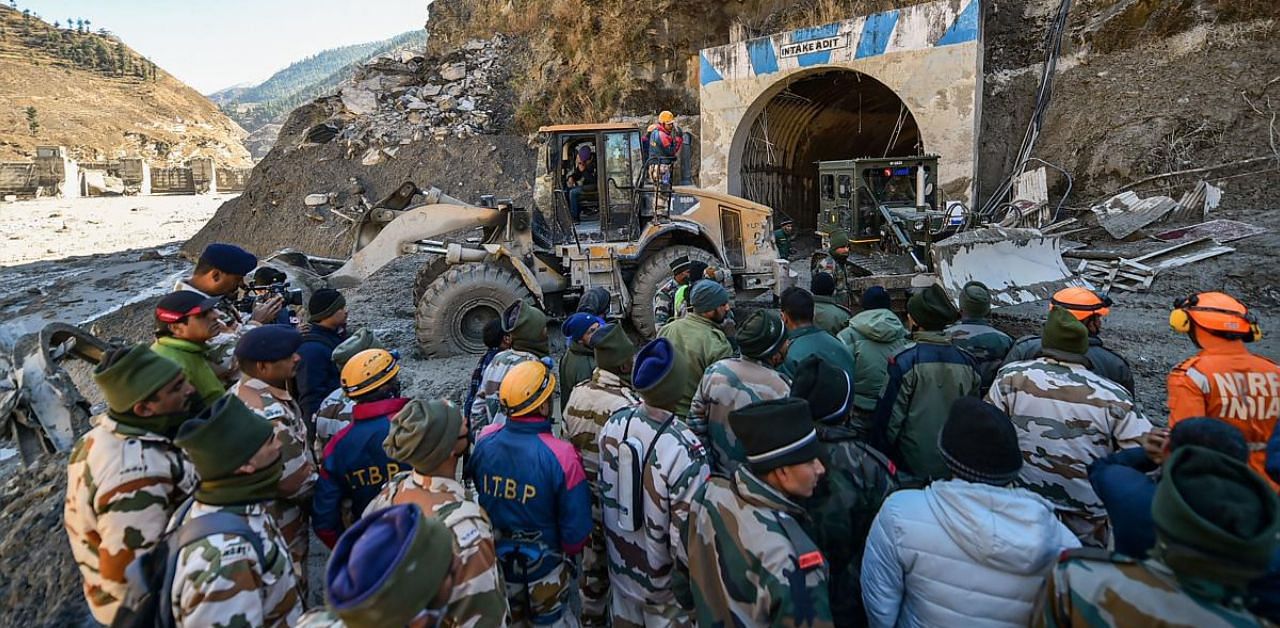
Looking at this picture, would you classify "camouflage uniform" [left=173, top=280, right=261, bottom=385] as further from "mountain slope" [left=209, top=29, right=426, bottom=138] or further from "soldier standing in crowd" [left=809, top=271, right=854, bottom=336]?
"mountain slope" [left=209, top=29, right=426, bottom=138]

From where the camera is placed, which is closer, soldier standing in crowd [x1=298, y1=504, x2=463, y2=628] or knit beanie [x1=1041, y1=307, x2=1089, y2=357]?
soldier standing in crowd [x1=298, y1=504, x2=463, y2=628]

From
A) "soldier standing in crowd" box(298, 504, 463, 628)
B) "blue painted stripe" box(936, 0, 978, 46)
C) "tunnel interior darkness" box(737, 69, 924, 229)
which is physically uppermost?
"blue painted stripe" box(936, 0, 978, 46)

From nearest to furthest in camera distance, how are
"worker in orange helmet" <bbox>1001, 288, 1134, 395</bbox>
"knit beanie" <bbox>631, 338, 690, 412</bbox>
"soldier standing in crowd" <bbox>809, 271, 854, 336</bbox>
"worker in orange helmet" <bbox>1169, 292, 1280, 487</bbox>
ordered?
"knit beanie" <bbox>631, 338, 690, 412</bbox>
"worker in orange helmet" <bbox>1169, 292, 1280, 487</bbox>
"worker in orange helmet" <bbox>1001, 288, 1134, 395</bbox>
"soldier standing in crowd" <bbox>809, 271, 854, 336</bbox>

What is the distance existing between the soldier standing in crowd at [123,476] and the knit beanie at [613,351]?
162 centimetres

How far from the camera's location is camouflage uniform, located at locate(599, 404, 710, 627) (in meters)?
2.40

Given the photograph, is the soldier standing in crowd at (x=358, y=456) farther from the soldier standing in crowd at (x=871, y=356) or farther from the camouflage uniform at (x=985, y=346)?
the camouflage uniform at (x=985, y=346)

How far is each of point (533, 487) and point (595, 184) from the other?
231 inches

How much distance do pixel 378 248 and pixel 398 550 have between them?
717cm

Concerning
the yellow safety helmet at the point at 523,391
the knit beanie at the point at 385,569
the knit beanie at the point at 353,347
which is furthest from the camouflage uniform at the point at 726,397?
the knit beanie at the point at 353,347

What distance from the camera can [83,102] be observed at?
171 ft

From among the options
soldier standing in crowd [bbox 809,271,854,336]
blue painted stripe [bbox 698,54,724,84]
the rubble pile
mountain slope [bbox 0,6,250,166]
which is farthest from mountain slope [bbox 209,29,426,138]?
soldier standing in crowd [bbox 809,271,854,336]

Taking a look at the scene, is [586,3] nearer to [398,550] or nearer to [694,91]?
[694,91]

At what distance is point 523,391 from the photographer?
2.40 m

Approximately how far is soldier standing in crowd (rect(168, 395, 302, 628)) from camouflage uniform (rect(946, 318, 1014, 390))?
3.35 meters
